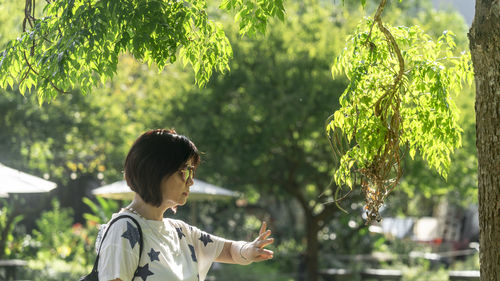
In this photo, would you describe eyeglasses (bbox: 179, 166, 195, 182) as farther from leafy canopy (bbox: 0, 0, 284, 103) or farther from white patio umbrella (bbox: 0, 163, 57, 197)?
white patio umbrella (bbox: 0, 163, 57, 197)

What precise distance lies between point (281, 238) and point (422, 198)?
58.2 ft

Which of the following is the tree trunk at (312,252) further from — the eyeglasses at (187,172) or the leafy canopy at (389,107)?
the eyeglasses at (187,172)

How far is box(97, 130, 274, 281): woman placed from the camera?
10.1ft

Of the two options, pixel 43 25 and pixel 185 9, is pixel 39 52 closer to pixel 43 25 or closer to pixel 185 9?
pixel 43 25

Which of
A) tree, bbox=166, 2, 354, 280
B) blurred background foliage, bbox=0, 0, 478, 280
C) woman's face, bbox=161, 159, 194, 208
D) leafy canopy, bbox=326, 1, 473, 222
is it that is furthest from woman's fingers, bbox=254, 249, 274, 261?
tree, bbox=166, 2, 354, 280

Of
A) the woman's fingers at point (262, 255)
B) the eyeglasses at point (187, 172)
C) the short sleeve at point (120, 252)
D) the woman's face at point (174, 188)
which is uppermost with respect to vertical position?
the eyeglasses at point (187, 172)

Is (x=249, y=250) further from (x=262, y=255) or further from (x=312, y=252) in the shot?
(x=312, y=252)

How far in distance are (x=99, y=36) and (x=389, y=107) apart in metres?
1.77

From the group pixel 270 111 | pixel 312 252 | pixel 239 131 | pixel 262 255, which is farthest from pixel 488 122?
pixel 312 252

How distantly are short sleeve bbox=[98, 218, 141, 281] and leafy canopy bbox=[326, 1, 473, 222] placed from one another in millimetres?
1780

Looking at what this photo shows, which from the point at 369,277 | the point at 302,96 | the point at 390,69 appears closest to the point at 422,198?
the point at 369,277

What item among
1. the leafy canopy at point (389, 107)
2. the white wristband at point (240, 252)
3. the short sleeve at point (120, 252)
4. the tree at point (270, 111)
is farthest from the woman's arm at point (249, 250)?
the tree at point (270, 111)

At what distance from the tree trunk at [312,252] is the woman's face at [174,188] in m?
14.5

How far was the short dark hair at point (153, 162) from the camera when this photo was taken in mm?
3248
